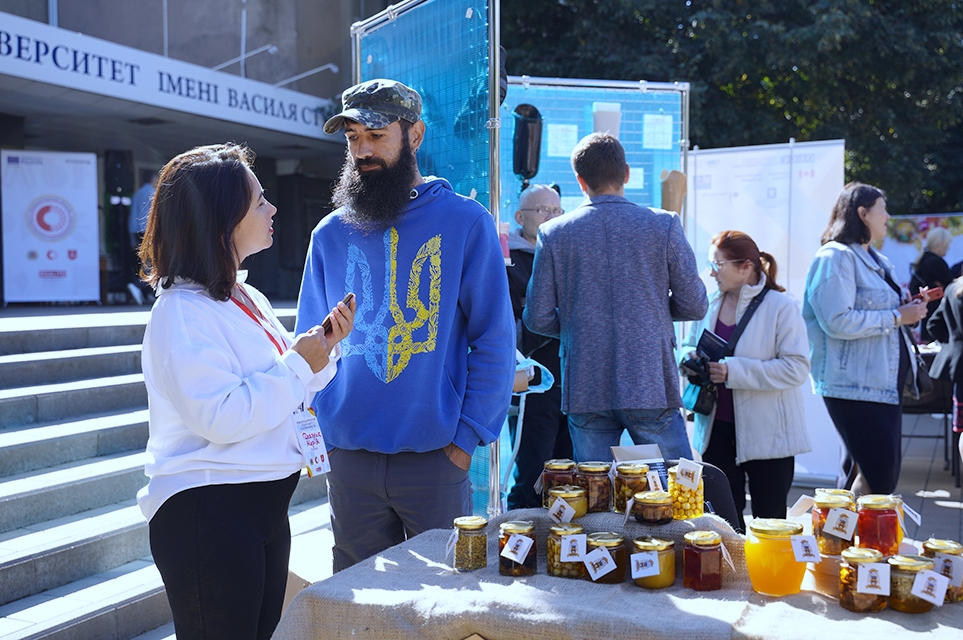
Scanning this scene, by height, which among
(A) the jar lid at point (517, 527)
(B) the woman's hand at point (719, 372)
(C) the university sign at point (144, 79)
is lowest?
(A) the jar lid at point (517, 527)

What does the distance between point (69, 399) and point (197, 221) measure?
339 cm

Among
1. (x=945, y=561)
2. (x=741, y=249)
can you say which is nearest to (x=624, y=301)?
(x=741, y=249)

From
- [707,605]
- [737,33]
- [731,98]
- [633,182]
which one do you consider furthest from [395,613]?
[731,98]

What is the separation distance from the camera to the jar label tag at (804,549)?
1.54m

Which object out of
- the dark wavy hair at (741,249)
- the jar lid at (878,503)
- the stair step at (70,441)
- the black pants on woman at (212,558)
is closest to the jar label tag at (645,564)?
the jar lid at (878,503)

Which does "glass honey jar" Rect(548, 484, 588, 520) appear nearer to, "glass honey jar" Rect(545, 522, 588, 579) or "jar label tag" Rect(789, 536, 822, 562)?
"glass honey jar" Rect(545, 522, 588, 579)

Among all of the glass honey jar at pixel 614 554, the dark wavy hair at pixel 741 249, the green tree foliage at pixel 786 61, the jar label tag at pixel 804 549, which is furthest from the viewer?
the green tree foliage at pixel 786 61

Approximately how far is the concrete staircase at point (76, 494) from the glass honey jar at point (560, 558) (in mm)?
1375

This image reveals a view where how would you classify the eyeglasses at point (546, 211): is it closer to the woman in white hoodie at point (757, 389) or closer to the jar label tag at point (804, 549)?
the woman in white hoodie at point (757, 389)

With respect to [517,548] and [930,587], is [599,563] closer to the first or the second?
[517,548]

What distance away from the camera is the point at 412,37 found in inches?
138

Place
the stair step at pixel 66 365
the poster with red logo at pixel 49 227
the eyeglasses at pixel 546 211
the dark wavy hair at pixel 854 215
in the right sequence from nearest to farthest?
the dark wavy hair at pixel 854 215 < the eyeglasses at pixel 546 211 < the stair step at pixel 66 365 < the poster with red logo at pixel 49 227

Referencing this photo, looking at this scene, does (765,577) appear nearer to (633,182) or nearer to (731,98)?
(633,182)

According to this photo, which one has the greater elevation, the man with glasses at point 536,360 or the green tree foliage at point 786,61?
the green tree foliage at point 786,61
